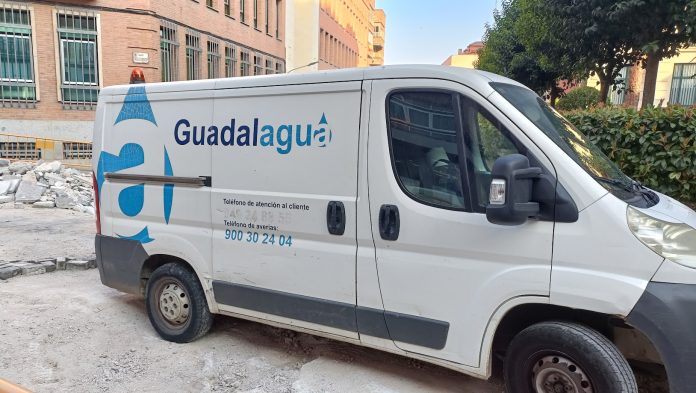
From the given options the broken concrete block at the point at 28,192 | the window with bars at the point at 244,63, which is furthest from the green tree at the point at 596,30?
the window with bars at the point at 244,63

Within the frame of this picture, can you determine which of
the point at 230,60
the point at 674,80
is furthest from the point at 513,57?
the point at 230,60

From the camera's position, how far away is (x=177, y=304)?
4172 millimetres

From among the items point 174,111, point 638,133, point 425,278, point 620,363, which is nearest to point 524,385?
point 620,363

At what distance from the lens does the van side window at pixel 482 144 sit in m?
2.86

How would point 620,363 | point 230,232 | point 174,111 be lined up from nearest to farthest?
point 620,363 < point 230,232 < point 174,111

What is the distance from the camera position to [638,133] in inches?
227

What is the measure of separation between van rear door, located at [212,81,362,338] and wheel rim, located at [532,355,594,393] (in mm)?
1192

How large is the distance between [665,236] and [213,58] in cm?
2407

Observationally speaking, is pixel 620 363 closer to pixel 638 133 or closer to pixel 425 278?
pixel 425 278

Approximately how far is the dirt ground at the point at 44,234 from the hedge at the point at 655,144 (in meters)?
6.89

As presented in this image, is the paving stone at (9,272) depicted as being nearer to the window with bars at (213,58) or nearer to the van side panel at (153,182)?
the van side panel at (153,182)

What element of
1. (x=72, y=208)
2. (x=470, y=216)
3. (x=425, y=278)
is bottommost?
(x=72, y=208)

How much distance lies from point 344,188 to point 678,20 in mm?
7269

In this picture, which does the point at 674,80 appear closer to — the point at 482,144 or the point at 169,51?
the point at 169,51
